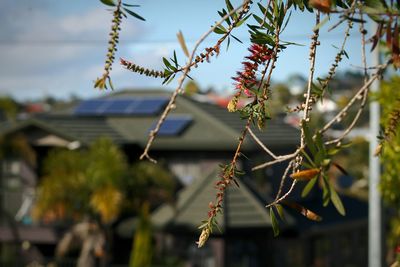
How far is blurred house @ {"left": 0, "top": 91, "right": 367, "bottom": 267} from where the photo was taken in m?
23.9

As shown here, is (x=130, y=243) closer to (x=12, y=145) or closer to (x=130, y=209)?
(x=130, y=209)

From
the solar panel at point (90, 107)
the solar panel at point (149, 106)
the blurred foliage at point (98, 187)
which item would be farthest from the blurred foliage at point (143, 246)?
the solar panel at point (90, 107)

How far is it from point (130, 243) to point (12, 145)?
513cm

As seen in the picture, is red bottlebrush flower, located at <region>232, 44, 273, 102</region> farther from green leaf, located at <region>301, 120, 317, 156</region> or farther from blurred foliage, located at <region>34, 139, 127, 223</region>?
blurred foliage, located at <region>34, 139, 127, 223</region>

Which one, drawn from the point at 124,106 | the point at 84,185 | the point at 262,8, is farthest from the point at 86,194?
the point at 262,8

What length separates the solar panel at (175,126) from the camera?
2736 centimetres

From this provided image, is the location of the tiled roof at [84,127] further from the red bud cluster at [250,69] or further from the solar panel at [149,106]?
the red bud cluster at [250,69]

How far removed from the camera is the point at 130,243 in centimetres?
2738

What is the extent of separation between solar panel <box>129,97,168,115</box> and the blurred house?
5 centimetres

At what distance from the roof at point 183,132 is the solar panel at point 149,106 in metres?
0.18

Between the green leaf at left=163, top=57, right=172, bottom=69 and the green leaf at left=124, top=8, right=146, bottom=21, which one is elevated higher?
the green leaf at left=124, top=8, right=146, bottom=21

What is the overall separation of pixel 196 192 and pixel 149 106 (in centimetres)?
602

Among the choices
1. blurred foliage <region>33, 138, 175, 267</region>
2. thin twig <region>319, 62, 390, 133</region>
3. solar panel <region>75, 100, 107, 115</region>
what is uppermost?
thin twig <region>319, 62, 390, 133</region>

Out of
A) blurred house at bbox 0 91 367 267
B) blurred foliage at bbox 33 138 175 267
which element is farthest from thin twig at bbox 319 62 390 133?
blurred house at bbox 0 91 367 267
